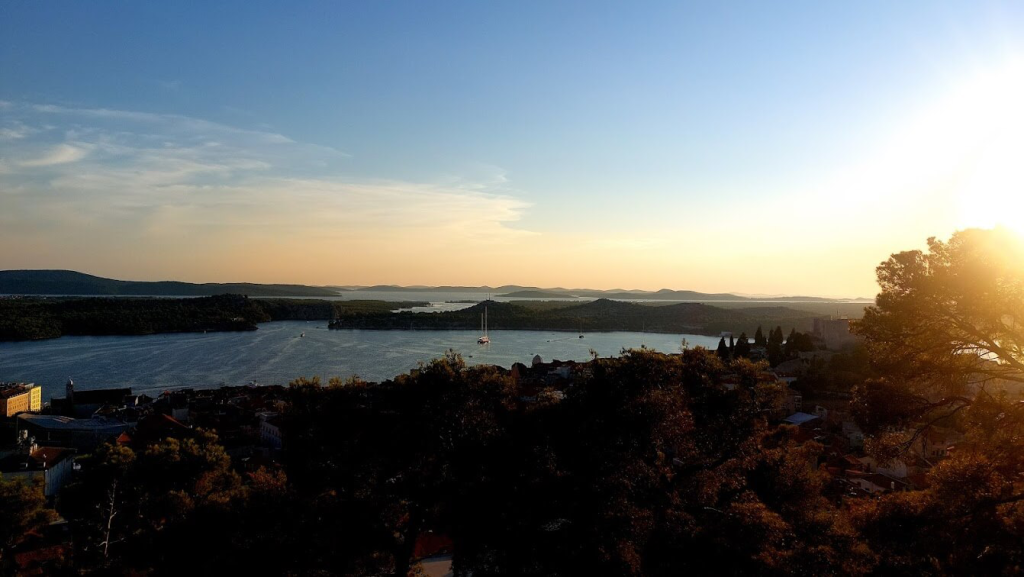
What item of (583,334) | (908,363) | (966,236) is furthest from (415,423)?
(583,334)

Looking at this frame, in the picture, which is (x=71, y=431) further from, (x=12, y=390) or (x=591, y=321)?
(x=591, y=321)

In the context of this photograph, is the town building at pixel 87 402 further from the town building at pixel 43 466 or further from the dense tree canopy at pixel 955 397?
the dense tree canopy at pixel 955 397

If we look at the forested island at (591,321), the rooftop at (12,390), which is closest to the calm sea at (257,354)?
the forested island at (591,321)

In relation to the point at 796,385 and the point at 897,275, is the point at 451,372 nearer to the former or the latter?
the point at 897,275

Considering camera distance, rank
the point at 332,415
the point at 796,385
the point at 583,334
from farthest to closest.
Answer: the point at 583,334 < the point at 796,385 < the point at 332,415

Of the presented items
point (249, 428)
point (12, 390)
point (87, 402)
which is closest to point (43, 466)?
point (249, 428)

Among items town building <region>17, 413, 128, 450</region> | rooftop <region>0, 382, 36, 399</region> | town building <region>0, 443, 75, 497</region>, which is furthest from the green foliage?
rooftop <region>0, 382, 36, 399</region>
